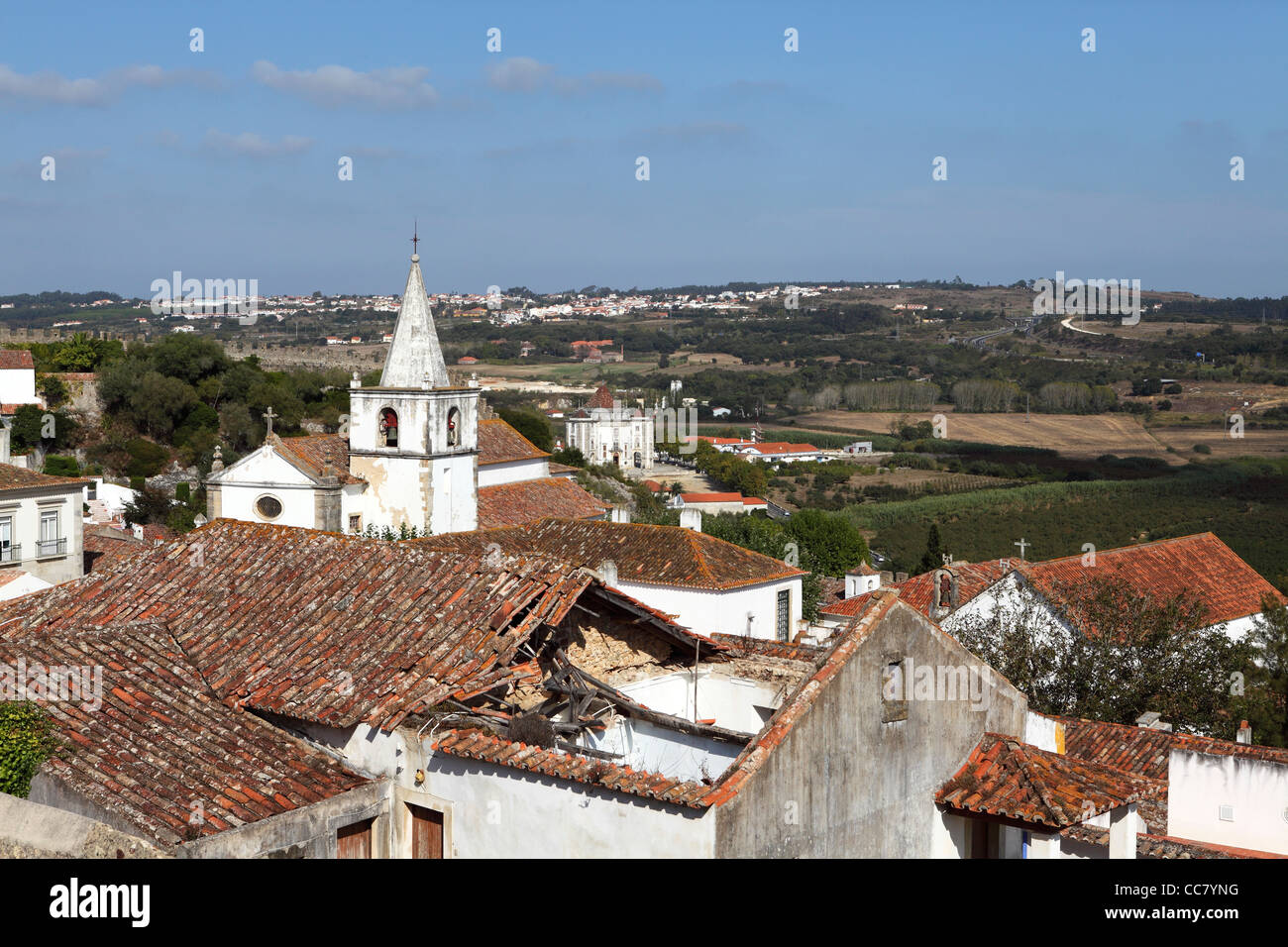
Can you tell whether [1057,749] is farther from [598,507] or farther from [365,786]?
[598,507]

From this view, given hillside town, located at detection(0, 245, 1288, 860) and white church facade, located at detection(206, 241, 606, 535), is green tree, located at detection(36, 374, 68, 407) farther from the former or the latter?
hillside town, located at detection(0, 245, 1288, 860)

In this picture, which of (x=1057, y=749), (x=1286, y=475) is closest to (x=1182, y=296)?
(x=1286, y=475)

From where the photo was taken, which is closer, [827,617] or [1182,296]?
[827,617]

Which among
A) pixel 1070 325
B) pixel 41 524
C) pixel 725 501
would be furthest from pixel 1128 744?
pixel 1070 325

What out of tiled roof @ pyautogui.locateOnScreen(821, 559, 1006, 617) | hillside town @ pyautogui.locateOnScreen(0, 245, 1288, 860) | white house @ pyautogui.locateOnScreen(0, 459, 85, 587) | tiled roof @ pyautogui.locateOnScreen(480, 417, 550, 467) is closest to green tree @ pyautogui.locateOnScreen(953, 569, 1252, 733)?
tiled roof @ pyautogui.locateOnScreen(821, 559, 1006, 617)

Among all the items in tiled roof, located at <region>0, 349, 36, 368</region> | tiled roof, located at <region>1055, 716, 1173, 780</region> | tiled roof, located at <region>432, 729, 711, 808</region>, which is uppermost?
tiled roof, located at <region>0, 349, 36, 368</region>

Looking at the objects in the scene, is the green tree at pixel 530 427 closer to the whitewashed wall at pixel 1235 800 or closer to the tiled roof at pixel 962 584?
the tiled roof at pixel 962 584
